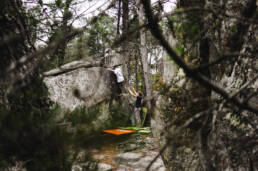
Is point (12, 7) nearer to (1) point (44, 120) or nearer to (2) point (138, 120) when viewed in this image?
(1) point (44, 120)

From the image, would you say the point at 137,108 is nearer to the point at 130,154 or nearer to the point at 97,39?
the point at 130,154

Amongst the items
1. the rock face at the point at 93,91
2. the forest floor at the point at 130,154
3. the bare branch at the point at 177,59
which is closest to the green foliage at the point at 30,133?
the rock face at the point at 93,91

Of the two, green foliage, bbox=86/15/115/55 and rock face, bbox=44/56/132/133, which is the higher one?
green foliage, bbox=86/15/115/55

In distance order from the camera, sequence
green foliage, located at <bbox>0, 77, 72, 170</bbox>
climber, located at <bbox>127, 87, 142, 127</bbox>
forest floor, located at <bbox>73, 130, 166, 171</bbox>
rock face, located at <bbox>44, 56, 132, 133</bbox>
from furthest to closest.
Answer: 1. climber, located at <bbox>127, 87, 142, 127</bbox>
2. forest floor, located at <bbox>73, 130, 166, 171</bbox>
3. rock face, located at <bbox>44, 56, 132, 133</bbox>
4. green foliage, located at <bbox>0, 77, 72, 170</bbox>

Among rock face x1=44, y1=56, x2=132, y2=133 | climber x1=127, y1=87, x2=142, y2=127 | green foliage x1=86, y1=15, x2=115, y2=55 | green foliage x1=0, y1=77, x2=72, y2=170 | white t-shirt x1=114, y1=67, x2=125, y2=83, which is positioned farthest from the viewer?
white t-shirt x1=114, y1=67, x2=125, y2=83

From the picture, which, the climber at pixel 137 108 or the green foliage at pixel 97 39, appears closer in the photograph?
the green foliage at pixel 97 39

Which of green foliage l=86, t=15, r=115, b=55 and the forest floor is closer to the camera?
green foliage l=86, t=15, r=115, b=55

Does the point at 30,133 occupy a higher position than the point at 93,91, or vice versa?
the point at 93,91

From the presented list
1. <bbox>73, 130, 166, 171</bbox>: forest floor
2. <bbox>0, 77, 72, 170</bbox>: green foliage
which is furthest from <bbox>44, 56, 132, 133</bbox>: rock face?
<bbox>73, 130, 166, 171</bbox>: forest floor

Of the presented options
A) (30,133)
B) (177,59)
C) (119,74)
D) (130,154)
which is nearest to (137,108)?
(119,74)

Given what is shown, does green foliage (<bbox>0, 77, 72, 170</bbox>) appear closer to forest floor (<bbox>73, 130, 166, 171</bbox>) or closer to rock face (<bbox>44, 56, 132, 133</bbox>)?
rock face (<bbox>44, 56, 132, 133</bbox>)

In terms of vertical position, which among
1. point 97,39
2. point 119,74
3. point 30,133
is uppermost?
point 97,39

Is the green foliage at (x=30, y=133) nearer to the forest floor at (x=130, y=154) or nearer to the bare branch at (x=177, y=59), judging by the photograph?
the bare branch at (x=177, y=59)

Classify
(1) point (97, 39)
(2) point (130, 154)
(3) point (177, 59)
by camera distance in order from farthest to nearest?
(2) point (130, 154) < (1) point (97, 39) < (3) point (177, 59)
